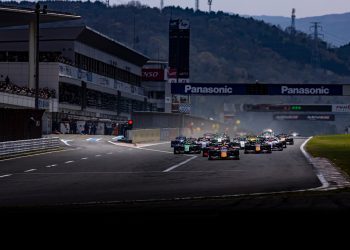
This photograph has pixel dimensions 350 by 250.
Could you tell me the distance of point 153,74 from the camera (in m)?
145

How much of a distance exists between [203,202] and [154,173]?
1440 cm

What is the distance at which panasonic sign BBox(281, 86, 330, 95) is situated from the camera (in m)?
77.7

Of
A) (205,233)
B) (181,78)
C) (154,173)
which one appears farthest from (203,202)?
(181,78)

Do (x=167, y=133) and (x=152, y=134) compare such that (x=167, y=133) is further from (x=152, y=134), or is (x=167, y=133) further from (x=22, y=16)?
(x=22, y=16)

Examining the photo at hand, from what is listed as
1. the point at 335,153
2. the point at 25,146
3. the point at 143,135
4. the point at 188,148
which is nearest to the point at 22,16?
the point at 143,135

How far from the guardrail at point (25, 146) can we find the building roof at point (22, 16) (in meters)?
22.1

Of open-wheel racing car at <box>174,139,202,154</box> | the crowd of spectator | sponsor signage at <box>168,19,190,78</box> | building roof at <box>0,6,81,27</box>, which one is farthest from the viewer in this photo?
sponsor signage at <box>168,19,190,78</box>

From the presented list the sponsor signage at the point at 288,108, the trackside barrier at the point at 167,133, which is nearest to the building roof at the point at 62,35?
the trackside barrier at the point at 167,133

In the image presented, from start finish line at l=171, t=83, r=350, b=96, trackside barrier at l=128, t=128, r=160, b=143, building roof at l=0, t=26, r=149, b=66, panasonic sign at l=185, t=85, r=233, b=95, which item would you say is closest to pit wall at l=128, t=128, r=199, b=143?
trackside barrier at l=128, t=128, r=160, b=143

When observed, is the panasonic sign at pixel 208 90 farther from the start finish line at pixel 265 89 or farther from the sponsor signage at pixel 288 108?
the sponsor signage at pixel 288 108

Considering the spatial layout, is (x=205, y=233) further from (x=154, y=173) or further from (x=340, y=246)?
(x=154, y=173)

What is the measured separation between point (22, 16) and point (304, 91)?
31000 mm

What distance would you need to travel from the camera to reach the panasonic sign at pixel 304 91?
77.7 meters

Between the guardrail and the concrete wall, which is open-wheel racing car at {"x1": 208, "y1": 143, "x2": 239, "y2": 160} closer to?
the guardrail
